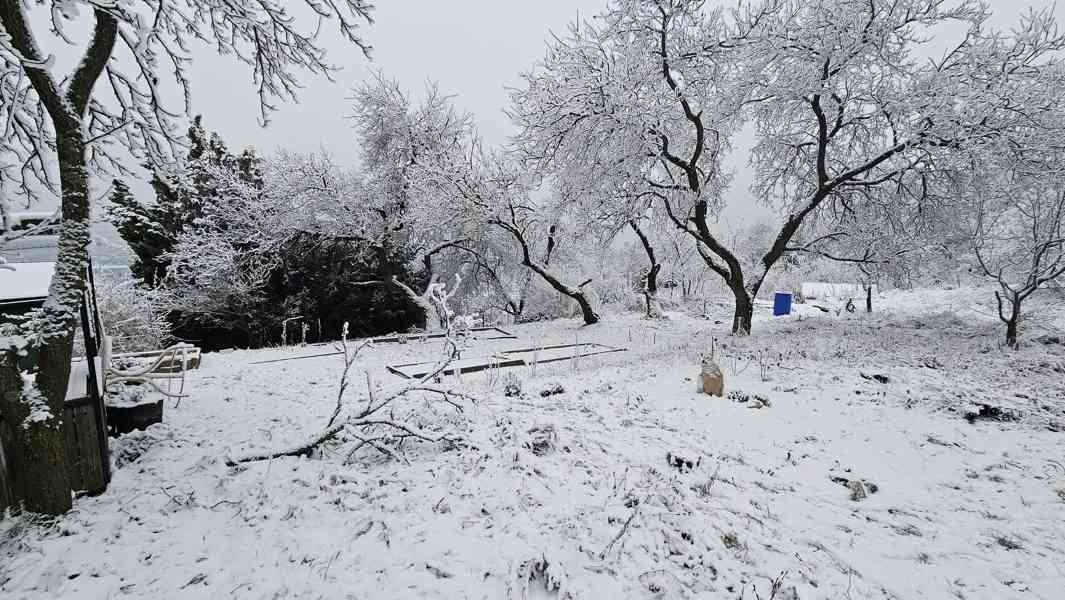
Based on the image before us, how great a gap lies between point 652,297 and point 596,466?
11509mm

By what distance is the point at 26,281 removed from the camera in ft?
11.7

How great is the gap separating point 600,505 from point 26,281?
190 inches

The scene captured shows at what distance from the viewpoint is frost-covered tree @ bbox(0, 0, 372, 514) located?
8.71ft

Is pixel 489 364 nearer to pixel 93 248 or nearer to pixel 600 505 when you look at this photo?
pixel 600 505

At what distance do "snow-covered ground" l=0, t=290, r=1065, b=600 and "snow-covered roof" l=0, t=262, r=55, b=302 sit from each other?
54.0 inches

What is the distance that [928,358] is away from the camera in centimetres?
700

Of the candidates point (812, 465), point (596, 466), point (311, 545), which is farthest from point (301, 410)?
point (812, 465)

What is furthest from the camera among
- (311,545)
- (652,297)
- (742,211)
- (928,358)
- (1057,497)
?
(742,211)

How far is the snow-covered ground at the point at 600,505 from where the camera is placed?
2309mm

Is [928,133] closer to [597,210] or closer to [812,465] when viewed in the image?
[597,210]

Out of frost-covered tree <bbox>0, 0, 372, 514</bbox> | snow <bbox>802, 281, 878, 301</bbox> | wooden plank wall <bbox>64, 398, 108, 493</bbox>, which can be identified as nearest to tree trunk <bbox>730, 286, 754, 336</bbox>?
frost-covered tree <bbox>0, 0, 372, 514</bbox>

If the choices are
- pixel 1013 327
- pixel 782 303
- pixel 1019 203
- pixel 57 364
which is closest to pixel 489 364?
pixel 57 364

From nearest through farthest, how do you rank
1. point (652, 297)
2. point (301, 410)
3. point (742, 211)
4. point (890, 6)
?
point (301, 410), point (890, 6), point (652, 297), point (742, 211)

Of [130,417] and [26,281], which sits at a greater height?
[26,281]
